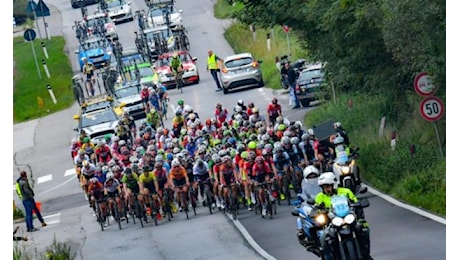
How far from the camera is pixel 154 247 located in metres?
28.2

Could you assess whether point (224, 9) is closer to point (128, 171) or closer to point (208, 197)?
point (128, 171)

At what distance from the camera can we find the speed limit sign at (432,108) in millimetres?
25875

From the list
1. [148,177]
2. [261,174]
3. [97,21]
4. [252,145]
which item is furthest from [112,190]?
[97,21]

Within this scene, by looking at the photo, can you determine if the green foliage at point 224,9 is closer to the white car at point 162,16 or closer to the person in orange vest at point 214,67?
the white car at point 162,16

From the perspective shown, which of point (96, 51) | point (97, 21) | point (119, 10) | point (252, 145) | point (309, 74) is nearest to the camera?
point (252, 145)

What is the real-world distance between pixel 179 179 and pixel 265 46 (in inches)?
1094

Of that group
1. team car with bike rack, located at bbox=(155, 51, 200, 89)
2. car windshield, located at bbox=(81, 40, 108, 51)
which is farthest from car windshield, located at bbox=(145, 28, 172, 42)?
team car with bike rack, located at bbox=(155, 51, 200, 89)

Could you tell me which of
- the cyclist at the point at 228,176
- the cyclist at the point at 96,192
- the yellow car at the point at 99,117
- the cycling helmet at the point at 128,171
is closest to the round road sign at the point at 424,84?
the cyclist at the point at 228,176

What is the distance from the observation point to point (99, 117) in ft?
149

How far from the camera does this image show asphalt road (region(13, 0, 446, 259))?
23938mm

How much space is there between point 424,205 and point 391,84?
597 cm

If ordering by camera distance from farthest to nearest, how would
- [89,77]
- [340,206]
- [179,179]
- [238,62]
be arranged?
[89,77] < [238,62] < [179,179] < [340,206]

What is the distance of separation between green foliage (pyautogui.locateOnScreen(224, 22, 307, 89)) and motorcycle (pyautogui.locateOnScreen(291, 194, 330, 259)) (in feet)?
100
